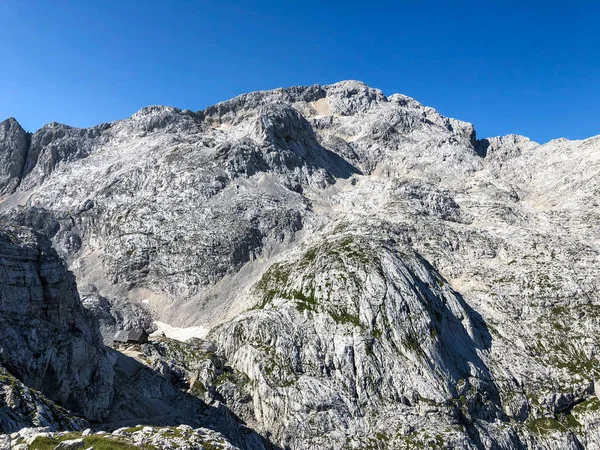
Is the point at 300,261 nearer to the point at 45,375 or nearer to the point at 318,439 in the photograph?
the point at 318,439

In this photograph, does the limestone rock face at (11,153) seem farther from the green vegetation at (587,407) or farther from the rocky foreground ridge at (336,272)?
the green vegetation at (587,407)

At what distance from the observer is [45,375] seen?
4656cm

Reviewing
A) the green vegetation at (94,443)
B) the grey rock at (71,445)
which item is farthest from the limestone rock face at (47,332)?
the grey rock at (71,445)

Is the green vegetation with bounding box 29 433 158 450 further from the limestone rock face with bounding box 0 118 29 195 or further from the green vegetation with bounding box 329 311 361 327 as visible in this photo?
the limestone rock face with bounding box 0 118 29 195

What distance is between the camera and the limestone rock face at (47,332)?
45.1m

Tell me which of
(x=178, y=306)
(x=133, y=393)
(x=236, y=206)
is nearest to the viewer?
(x=133, y=393)

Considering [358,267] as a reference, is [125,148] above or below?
above

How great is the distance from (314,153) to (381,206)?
54323 mm

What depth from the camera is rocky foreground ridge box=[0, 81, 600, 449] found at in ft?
243

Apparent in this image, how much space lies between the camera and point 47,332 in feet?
162

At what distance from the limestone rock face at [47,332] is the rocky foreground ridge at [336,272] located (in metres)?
0.98

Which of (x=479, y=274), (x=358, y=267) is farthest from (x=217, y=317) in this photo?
(x=479, y=274)

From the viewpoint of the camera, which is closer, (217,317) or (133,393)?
(133,393)

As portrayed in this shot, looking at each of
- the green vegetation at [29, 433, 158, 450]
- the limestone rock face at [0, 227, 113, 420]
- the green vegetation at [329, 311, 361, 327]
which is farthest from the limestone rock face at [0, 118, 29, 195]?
the green vegetation at [29, 433, 158, 450]
